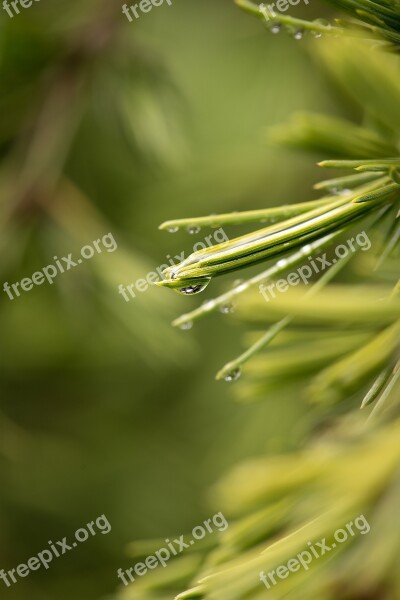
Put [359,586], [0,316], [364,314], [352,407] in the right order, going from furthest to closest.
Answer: [0,316]
[352,407]
[364,314]
[359,586]

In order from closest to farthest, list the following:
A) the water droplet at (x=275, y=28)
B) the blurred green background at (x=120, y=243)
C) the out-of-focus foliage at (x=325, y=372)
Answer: the out-of-focus foliage at (x=325, y=372) → the water droplet at (x=275, y=28) → the blurred green background at (x=120, y=243)

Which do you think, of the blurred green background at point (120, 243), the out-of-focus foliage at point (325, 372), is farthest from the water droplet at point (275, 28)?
the blurred green background at point (120, 243)

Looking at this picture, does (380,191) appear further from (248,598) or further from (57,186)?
(57,186)

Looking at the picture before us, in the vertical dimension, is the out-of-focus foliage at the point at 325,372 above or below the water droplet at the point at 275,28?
below

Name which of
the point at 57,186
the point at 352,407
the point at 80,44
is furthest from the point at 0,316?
the point at 352,407

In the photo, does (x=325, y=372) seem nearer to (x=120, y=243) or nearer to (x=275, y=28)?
(x=275, y=28)

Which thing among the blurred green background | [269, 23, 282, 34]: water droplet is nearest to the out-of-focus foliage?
[269, 23, 282, 34]: water droplet

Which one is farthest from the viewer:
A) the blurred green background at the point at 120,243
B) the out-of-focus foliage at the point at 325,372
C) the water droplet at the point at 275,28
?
the blurred green background at the point at 120,243

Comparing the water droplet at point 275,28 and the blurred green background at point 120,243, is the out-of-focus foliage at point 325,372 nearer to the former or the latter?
the water droplet at point 275,28

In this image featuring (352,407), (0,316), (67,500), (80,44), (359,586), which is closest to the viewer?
(359,586)
